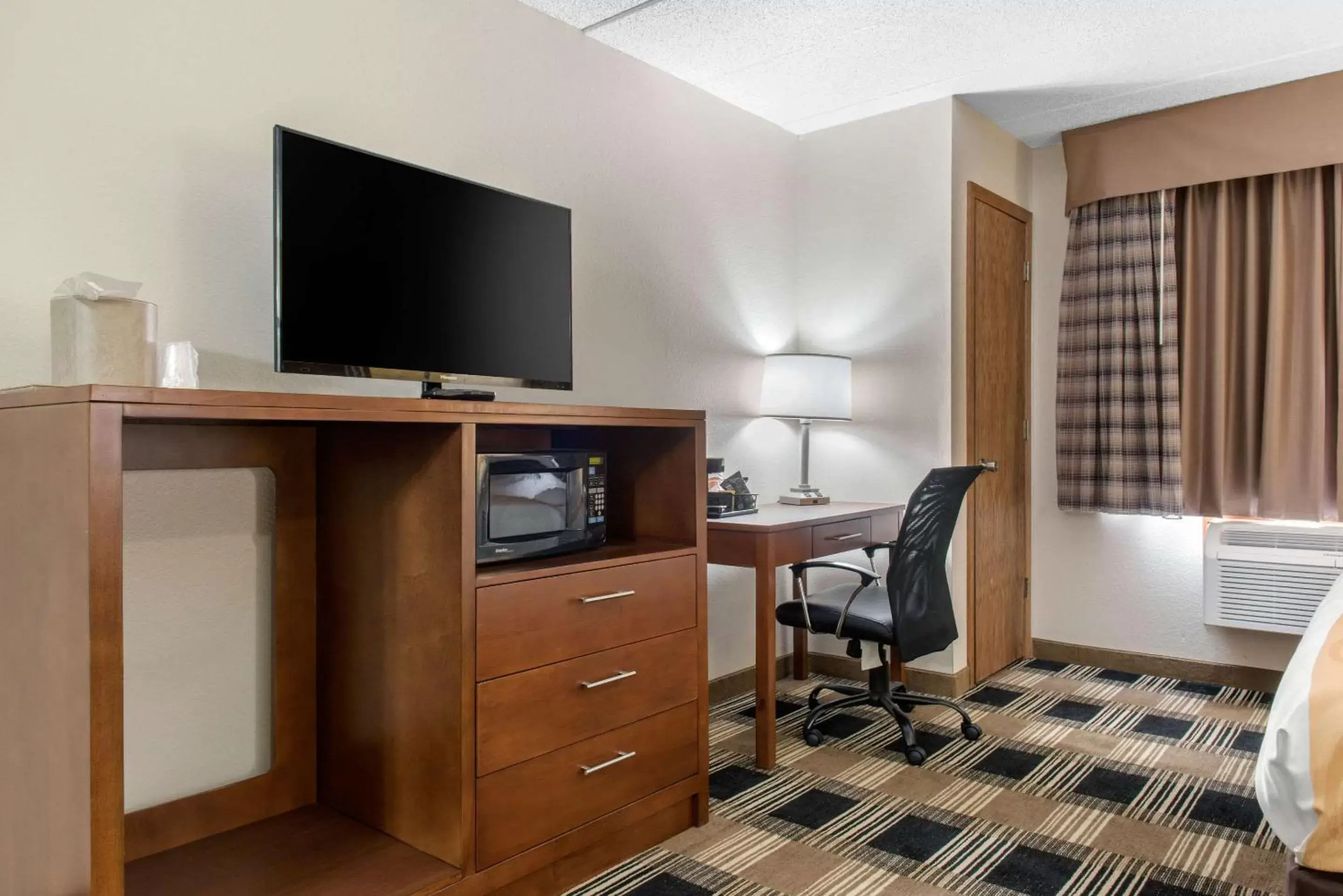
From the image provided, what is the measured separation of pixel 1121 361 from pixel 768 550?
195 centimetres

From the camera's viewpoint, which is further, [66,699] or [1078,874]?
[1078,874]

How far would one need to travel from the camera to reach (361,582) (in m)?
1.94

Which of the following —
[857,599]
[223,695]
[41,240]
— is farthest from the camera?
[857,599]

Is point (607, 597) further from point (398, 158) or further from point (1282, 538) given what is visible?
point (1282, 538)

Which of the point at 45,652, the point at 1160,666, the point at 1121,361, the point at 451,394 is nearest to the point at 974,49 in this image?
the point at 1121,361

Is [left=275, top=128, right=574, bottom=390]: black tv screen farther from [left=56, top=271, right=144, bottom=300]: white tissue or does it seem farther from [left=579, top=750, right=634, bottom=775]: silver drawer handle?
[left=579, top=750, right=634, bottom=775]: silver drawer handle

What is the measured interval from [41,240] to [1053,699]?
3.40 meters

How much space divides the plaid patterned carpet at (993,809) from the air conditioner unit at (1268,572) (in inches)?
13.1

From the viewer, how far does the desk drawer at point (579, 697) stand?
1.79 metres

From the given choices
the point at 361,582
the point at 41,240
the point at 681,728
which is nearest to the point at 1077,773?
the point at 681,728

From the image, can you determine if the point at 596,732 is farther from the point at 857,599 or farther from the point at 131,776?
the point at 857,599

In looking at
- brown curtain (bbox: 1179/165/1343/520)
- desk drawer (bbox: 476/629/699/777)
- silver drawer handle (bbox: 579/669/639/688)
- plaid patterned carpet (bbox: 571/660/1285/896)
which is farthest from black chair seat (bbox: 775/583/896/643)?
brown curtain (bbox: 1179/165/1343/520)

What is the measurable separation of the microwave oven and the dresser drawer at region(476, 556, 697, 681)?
0.35ft

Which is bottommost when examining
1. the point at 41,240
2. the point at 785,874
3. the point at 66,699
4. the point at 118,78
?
the point at 785,874
